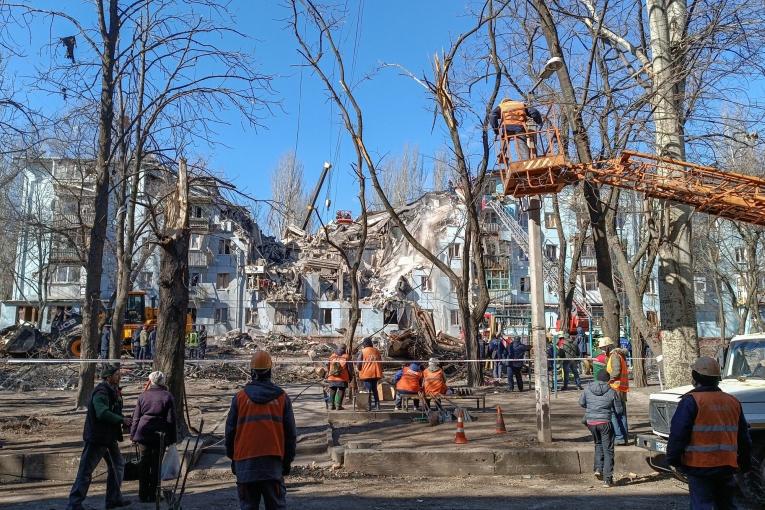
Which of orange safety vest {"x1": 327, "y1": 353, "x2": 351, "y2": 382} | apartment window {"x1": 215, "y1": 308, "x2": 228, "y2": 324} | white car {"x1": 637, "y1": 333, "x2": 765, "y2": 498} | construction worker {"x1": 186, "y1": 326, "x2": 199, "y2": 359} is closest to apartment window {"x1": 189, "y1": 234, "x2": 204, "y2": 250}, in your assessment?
apartment window {"x1": 215, "y1": 308, "x2": 228, "y2": 324}

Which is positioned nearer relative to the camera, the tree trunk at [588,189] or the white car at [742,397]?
the white car at [742,397]

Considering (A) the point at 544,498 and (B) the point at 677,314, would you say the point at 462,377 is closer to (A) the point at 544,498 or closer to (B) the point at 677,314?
(B) the point at 677,314

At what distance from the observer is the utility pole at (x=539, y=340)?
9.91m

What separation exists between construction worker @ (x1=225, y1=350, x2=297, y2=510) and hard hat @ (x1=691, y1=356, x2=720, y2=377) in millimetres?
3445

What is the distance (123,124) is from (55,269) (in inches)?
1398

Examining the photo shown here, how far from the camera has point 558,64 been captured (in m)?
10.2

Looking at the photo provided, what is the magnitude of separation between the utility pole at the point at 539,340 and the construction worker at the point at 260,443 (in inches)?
238

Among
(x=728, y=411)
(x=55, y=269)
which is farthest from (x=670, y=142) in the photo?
(x=55, y=269)

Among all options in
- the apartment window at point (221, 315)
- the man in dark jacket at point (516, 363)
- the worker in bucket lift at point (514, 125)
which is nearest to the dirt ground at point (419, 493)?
the worker in bucket lift at point (514, 125)

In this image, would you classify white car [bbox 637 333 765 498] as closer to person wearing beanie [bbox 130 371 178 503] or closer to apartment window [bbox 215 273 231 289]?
person wearing beanie [bbox 130 371 178 503]

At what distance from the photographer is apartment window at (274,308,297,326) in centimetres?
4853

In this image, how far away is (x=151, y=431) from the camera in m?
7.29

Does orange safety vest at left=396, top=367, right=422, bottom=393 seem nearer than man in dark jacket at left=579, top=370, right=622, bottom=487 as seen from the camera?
No

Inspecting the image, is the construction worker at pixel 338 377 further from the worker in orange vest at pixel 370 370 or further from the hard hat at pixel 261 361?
the hard hat at pixel 261 361
